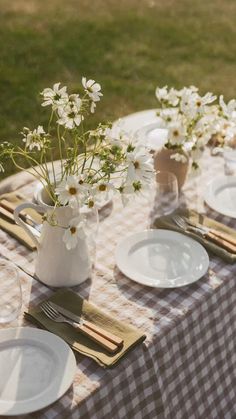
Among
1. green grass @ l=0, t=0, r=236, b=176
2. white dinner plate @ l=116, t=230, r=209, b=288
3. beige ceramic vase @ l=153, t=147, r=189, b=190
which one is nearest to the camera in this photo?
white dinner plate @ l=116, t=230, r=209, b=288

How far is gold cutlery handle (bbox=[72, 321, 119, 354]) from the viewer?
1492 millimetres

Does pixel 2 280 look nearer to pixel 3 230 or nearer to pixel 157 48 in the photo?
pixel 3 230

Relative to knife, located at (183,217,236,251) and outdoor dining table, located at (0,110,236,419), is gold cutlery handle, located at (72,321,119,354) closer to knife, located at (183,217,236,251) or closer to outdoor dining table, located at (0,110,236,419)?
outdoor dining table, located at (0,110,236,419)

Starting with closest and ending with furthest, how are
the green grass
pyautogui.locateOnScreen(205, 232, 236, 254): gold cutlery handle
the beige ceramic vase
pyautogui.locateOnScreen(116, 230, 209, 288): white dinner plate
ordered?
pyautogui.locateOnScreen(116, 230, 209, 288): white dinner plate
pyautogui.locateOnScreen(205, 232, 236, 254): gold cutlery handle
the beige ceramic vase
the green grass

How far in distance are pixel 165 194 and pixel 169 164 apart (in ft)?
0.46

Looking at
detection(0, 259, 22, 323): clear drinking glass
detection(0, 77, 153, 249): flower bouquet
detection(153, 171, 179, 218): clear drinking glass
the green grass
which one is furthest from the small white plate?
the green grass

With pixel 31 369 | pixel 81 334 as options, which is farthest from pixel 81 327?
pixel 31 369

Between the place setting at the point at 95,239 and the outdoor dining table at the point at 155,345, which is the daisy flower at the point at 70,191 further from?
the outdoor dining table at the point at 155,345

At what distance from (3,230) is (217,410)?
2.57 ft

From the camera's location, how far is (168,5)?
6.13 m

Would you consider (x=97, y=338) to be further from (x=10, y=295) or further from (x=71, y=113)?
(x=71, y=113)

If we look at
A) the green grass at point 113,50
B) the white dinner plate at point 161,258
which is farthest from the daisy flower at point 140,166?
the green grass at point 113,50

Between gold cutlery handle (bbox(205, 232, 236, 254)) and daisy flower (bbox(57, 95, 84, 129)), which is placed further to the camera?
gold cutlery handle (bbox(205, 232, 236, 254))

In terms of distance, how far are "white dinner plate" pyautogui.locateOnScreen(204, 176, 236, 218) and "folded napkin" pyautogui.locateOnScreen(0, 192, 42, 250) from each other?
21.0 inches
